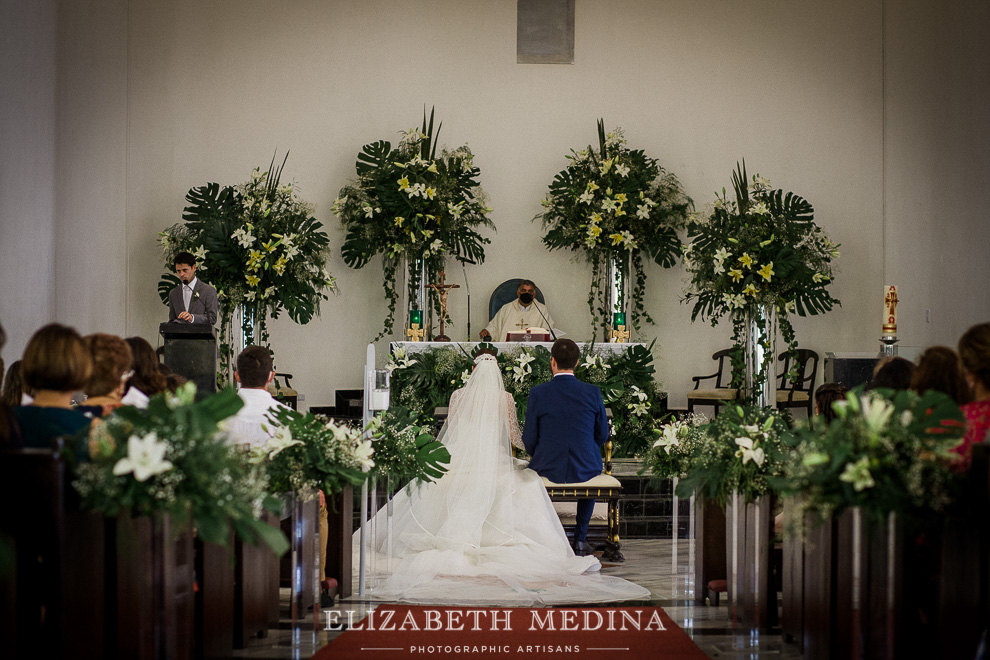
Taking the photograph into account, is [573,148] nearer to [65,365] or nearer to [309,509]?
[309,509]

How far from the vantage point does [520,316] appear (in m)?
10.8

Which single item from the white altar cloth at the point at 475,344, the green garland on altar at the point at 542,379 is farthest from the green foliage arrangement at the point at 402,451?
the white altar cloth at the point at 475,344

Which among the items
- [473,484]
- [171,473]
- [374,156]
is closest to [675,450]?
[473,484]

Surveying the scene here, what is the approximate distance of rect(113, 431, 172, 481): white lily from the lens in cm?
311

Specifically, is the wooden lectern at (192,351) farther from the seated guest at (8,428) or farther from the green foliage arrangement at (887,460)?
the green foliage arrangement at (887,460)

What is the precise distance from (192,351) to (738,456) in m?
4.28

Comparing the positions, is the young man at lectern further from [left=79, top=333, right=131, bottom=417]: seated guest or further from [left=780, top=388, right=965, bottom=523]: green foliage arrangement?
[left=780, top=388, right=965, bottom=523]: green foliage arrangement

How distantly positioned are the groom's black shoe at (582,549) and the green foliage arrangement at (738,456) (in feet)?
5.34

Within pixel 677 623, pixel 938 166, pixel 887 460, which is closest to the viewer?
pixel 887 460

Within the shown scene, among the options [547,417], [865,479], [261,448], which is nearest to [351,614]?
[261,448]

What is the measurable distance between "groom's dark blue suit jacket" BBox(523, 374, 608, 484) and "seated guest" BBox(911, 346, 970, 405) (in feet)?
9.65

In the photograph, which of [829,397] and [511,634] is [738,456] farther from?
[511,634]

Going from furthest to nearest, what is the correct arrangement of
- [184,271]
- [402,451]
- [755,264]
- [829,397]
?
1. [755,264]
2. [184,271]
3. [402,451]
4. [829,397]

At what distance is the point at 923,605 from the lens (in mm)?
3533
